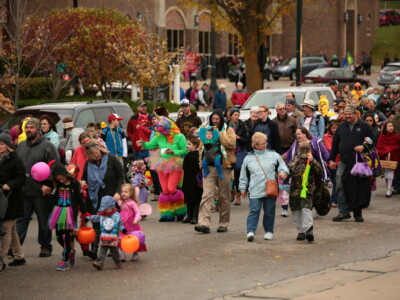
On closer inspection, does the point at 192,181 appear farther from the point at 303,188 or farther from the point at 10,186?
the point at 10,186

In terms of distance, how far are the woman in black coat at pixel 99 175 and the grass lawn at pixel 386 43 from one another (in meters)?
75.7

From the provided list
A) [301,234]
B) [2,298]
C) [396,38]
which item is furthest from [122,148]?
[396,38]

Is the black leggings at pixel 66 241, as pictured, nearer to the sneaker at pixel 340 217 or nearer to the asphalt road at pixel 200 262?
the asphalt road at pixel 200 262

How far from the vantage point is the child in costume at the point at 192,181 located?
15391 millimetres

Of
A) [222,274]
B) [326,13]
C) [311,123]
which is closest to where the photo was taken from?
[222,274]

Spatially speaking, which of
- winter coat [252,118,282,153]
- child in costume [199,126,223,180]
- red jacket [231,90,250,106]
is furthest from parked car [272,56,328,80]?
child in costume [199,126,223,180]

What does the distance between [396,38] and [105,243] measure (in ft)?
279

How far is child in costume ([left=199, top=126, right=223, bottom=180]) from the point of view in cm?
1447

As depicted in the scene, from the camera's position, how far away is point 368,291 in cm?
1013

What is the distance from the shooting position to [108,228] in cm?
1154

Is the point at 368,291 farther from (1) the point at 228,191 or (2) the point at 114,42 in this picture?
(2) the point at 114,42

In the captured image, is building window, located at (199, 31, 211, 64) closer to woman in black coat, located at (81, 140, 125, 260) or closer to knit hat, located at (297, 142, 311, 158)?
knit hat, located at (297, 142, 311, 158)

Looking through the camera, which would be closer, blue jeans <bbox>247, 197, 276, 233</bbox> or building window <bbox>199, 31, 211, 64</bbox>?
blue jeans <bbox>247, 197, 276, 233</bbox>

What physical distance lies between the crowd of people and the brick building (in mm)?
39648
